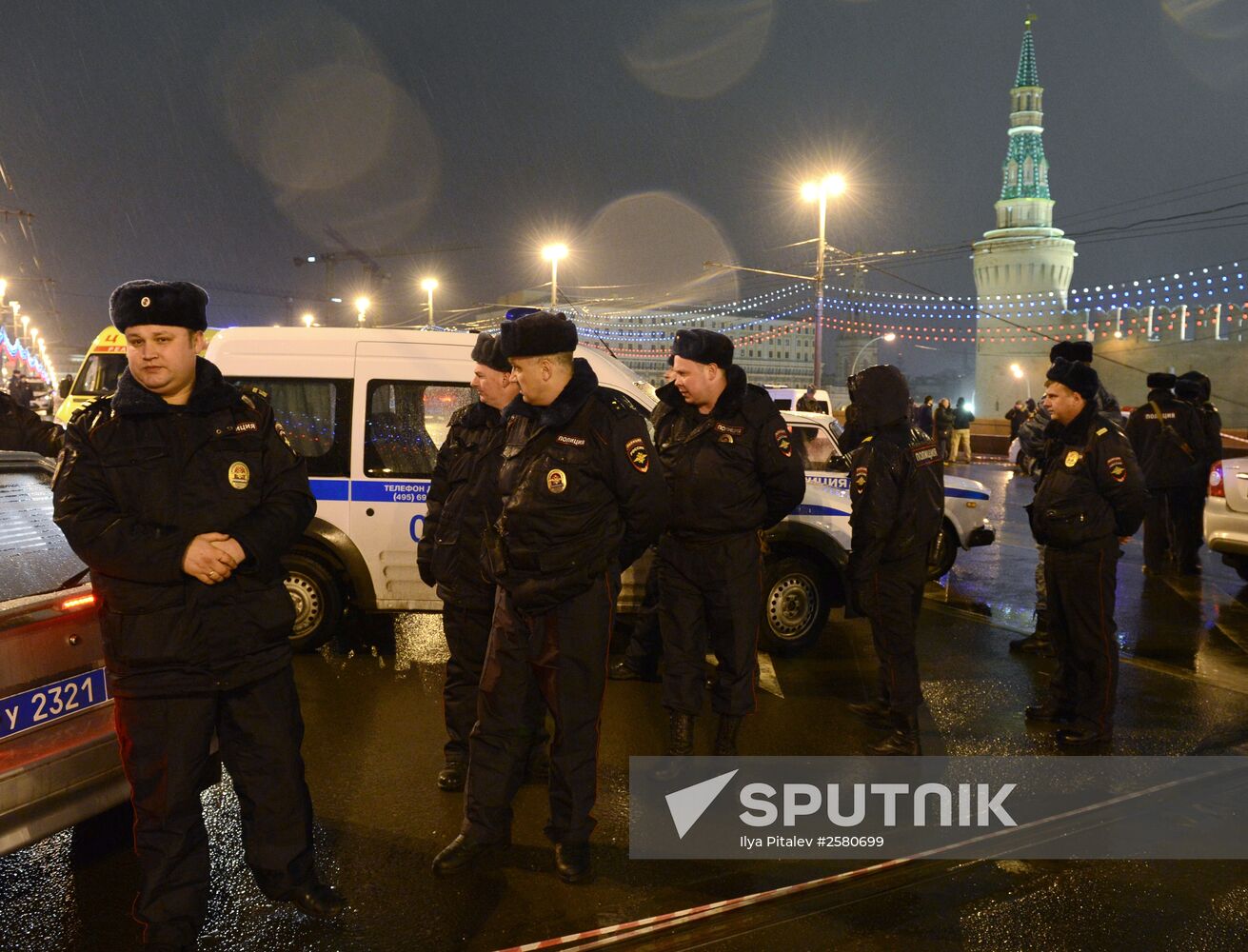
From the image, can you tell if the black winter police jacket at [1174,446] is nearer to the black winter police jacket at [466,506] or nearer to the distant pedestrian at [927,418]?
the black winter police jacket at [466,506]

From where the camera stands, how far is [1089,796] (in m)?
4.14

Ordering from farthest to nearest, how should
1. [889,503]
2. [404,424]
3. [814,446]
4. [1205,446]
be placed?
1. [1205,446]
2. [814,446]
3. [404,424]
4. [889,503]

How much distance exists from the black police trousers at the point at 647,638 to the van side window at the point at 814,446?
237cm

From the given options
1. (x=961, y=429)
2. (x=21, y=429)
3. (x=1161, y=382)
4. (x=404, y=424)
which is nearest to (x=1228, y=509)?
(x=1161, y=382)

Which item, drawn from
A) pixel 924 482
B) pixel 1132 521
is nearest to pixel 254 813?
pixel 924 482

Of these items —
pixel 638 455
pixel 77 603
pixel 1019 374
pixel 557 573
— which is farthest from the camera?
pixel 1019 374

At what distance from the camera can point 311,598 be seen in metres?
5.96

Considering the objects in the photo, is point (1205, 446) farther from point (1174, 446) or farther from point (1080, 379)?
point (1080, 379)

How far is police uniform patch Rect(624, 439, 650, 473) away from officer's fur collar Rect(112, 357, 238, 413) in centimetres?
131

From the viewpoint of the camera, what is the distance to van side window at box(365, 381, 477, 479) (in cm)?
582

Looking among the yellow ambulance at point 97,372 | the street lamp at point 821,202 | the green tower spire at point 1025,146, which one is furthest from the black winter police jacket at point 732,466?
the green tower spire at point 1025,146

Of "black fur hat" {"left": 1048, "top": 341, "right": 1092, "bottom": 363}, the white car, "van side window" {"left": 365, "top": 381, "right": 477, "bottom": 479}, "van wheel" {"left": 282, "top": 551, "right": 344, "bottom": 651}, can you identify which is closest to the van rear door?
"van side window" {"left": 365, "top": 381, "right": 477, "bottom": 479}

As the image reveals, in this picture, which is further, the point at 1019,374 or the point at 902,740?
the point at 1019,374

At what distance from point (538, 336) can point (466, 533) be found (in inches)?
41.8
